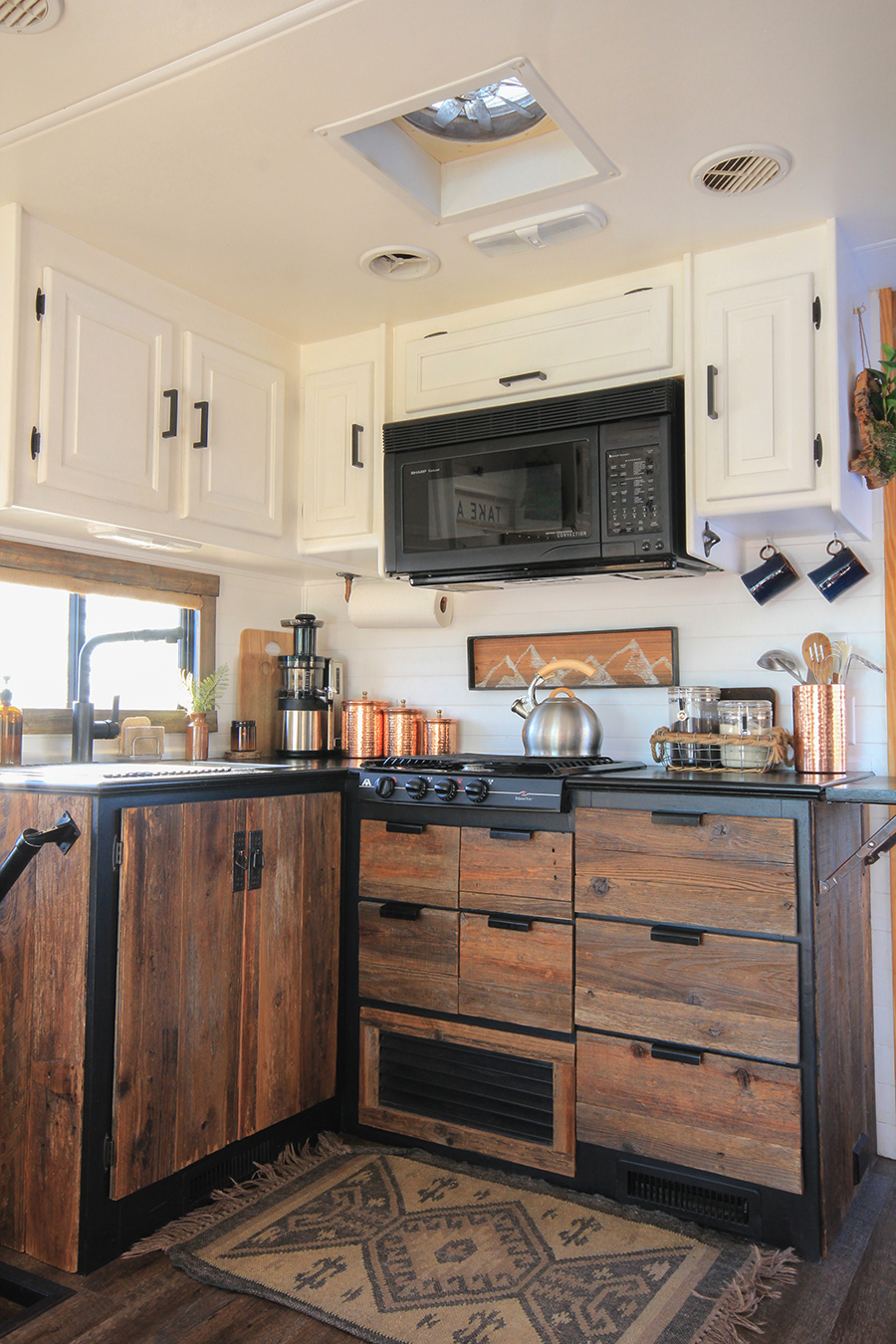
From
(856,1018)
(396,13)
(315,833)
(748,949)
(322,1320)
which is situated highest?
(396,13)

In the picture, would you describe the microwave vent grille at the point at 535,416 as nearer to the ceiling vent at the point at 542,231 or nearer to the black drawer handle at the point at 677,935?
the ceiling vent at the point at 542,231

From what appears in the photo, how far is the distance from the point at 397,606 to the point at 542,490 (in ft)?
2.42

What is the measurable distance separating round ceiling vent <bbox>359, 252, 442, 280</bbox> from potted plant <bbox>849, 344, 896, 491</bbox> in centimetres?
115

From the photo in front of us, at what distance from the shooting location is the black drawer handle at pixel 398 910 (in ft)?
8.13

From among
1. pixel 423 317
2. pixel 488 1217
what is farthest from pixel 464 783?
pixel 423 317

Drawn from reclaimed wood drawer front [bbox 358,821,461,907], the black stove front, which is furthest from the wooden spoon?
reclaimed wood drawer front [bbox 358,821,461,907]

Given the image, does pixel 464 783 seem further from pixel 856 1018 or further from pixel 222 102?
pixel 222 102

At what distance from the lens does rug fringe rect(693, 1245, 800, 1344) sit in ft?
5.59

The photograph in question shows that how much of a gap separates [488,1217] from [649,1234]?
34 centimetres

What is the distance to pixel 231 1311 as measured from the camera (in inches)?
70.1

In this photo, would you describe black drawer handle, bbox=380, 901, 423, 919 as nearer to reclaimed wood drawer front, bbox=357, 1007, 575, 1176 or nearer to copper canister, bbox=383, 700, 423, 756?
reclaimed wood drawer front, bbox=357, 1007, 575, 1176

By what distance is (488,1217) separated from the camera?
2.10 meters

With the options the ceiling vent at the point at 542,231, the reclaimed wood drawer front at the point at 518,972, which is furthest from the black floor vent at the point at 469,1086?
the ceiling vent at the point at 542,231

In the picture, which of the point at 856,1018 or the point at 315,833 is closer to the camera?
the point at 856,1018
